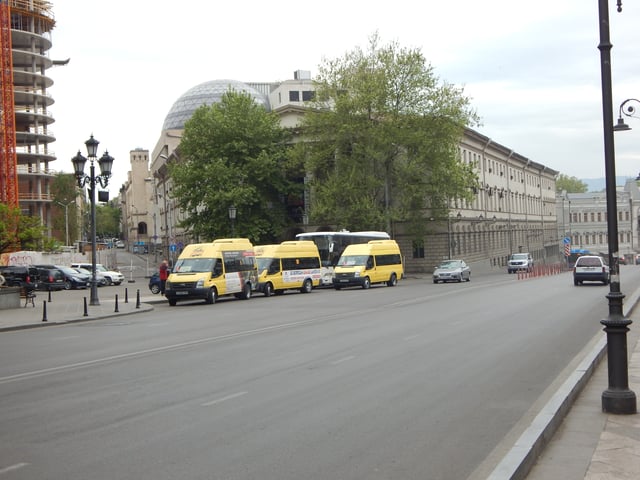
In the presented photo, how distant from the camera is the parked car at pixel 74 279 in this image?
53312mm

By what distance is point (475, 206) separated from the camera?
263ft

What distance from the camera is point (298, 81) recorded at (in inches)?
4316

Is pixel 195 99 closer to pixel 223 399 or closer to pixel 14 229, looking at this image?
pixel 14 229

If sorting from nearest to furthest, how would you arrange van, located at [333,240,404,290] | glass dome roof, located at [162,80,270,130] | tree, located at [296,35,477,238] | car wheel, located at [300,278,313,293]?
car wheel, located at [300,278,313,293] → van, located at [333,240,404,290] → tree, located at [296,35,477,238] → glass dome roof, located at [162,80,270,130]

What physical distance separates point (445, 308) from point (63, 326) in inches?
490

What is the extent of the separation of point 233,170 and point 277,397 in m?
52.5

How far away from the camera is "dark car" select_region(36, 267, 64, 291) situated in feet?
170

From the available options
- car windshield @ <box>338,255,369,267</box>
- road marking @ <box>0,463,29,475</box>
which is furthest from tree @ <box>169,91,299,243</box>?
road marking @ <box>0,463,29,475</box>

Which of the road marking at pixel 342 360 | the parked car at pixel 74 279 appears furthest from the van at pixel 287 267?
the road marking at pixel 342 360

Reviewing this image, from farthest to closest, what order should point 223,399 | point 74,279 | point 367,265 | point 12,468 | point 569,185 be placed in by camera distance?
1. point 569,185
2. point 74,279
3. point 367,265
4. point 223,399
5. point 12,468

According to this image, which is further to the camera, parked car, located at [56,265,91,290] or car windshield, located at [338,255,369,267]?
parked car, located at [56,265,91,290]

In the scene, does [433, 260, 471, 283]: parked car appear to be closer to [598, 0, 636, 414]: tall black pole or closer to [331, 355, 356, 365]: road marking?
[331, 355, 356, 365]: road marking

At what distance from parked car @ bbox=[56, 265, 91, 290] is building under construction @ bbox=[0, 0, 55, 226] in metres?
36.5

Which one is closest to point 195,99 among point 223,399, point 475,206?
point 475,206
